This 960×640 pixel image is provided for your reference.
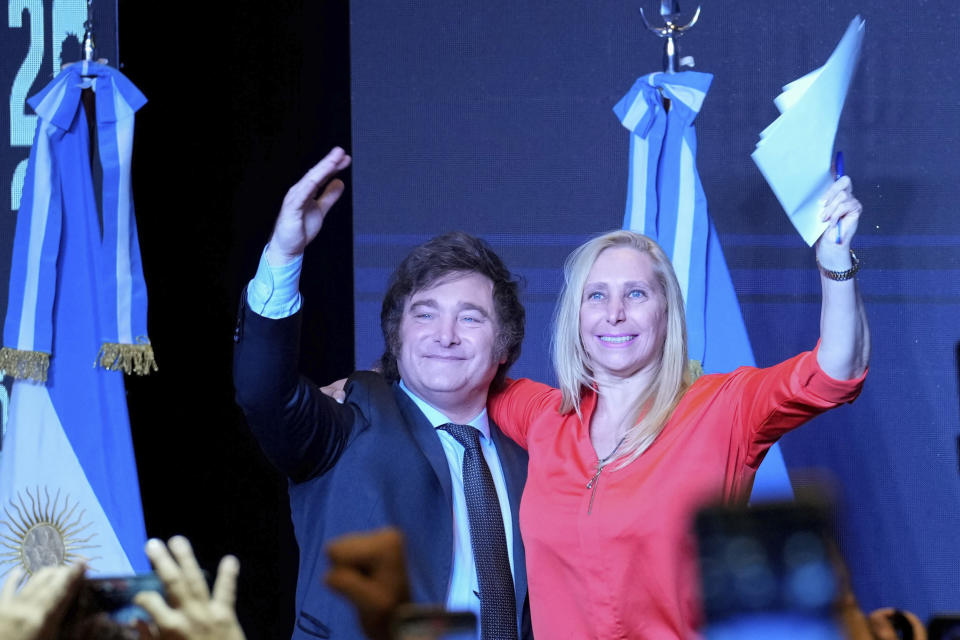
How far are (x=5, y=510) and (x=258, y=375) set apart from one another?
1.37 metres

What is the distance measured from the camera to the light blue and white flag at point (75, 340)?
274 centimetres

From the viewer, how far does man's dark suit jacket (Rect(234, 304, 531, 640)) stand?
1.77 metres

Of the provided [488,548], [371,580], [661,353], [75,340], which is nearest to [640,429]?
[661,353]

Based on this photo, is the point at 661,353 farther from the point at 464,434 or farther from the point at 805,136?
the point at 805,136

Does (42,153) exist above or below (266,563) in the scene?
above

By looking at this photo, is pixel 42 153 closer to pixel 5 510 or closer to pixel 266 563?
pixel 5 510

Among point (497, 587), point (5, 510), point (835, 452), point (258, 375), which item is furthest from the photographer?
point (835, 452)

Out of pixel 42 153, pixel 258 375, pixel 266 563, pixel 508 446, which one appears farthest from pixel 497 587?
pixel 42 153

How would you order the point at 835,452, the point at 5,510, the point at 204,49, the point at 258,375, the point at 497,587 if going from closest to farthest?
the point at 258,375
the point at 497,587
the point at 5,510
the point at 204,49
the point at 835,452

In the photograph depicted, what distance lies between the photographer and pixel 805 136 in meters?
1.48

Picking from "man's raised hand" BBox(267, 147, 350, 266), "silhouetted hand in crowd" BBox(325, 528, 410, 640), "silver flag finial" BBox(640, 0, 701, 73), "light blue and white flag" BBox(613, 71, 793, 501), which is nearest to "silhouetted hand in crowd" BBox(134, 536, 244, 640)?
"silhouetted hand in crowd" BBox(325, 528, 410, 640)

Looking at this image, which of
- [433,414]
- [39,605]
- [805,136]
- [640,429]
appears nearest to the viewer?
[39,605]

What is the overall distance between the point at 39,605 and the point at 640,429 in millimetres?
1210

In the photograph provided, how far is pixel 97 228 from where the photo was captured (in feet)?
9.18
